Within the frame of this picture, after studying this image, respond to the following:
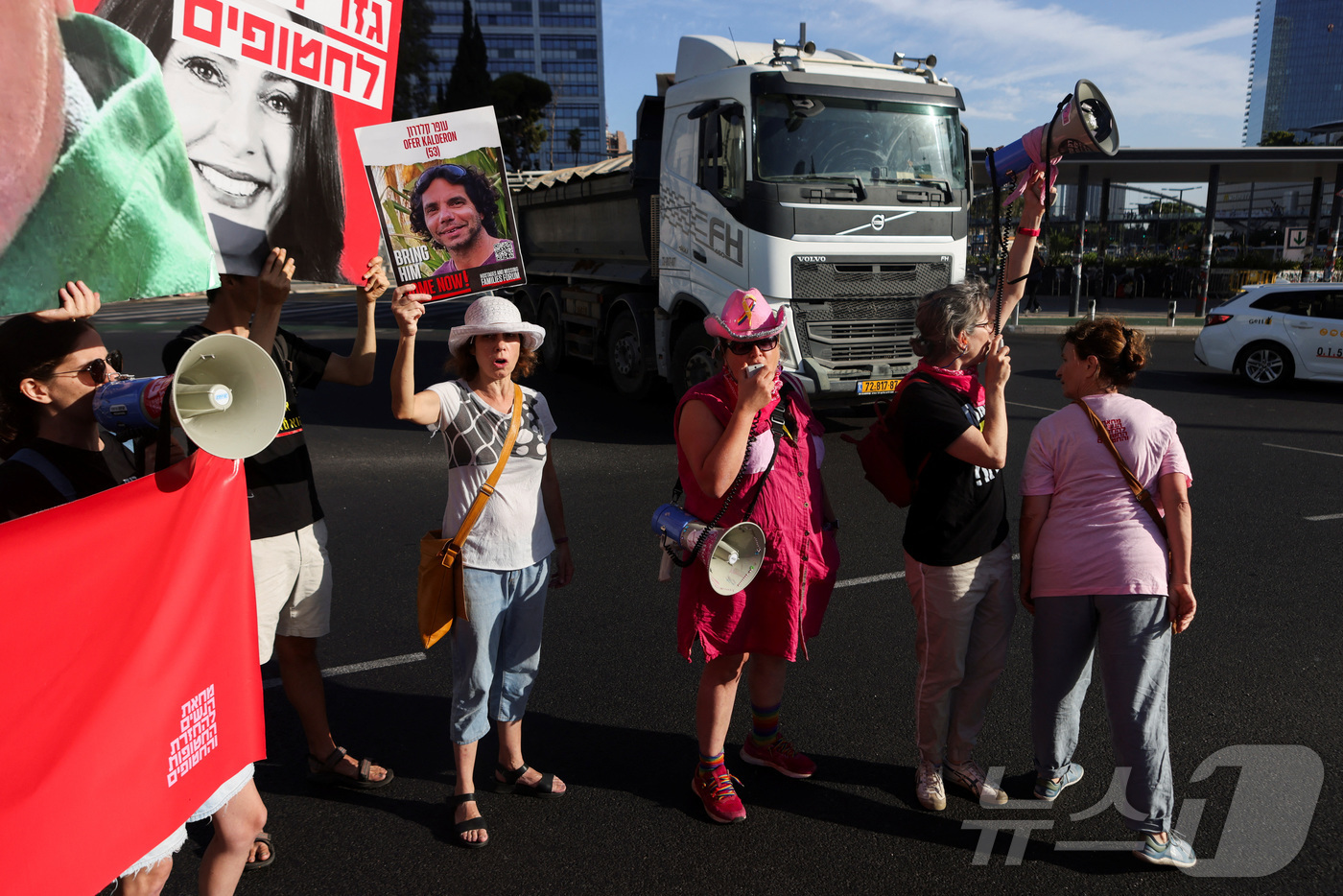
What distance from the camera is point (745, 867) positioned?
2.79 meters

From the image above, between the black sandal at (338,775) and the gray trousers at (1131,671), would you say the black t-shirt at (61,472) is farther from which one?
the gray trousers at (1131,671)

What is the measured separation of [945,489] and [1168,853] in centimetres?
131

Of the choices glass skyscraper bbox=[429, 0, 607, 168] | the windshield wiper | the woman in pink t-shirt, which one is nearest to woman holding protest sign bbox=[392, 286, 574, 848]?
the woman in pink t-shirt

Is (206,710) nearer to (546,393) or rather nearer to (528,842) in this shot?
(528,842)

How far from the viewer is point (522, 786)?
318 cm

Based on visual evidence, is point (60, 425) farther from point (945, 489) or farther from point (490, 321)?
point (945, 489)

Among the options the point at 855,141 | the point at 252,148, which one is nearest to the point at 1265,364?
the point at 855,141

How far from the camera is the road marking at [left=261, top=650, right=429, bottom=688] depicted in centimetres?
404

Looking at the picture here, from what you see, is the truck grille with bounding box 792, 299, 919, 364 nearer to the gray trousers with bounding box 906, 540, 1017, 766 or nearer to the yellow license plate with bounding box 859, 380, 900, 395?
the yellow license plate with bounding box 859, 380, 900, 395

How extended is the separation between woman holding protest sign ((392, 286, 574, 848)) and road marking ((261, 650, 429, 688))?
130 centimetres

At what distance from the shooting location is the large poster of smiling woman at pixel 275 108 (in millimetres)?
2117

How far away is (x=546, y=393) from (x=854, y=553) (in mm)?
→ 7503

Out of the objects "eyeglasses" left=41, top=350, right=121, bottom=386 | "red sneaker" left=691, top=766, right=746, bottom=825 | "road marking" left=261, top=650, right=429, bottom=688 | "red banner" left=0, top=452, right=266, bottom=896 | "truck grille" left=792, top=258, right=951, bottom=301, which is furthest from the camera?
"truck grille" left=792, top=258, right=951, bottom=301

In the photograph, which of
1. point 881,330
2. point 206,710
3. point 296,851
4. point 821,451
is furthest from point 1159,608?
point 881,330
